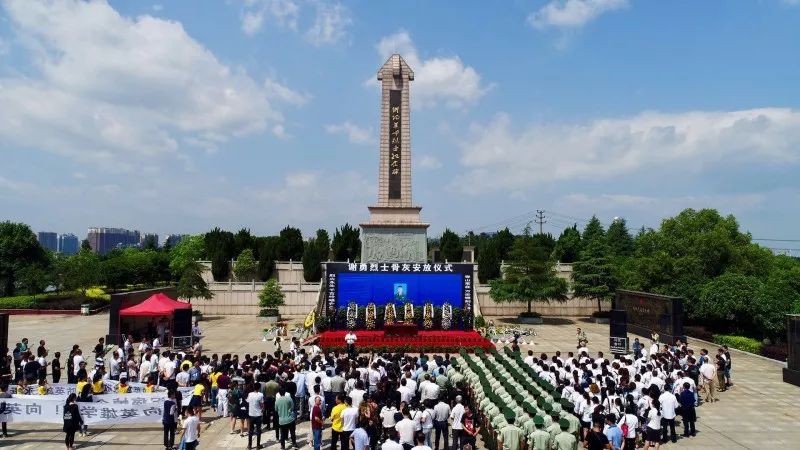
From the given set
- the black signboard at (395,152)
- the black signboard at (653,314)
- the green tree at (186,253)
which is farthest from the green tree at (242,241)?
the black signboard at (653,314)

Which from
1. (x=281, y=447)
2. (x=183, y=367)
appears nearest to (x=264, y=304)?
(x=183, y=367)

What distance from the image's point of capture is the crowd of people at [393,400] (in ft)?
30.9

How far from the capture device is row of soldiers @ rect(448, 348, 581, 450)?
8781mm

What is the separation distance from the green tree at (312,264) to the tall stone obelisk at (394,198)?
42.3ft

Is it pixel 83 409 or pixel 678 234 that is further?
pixel 678 234

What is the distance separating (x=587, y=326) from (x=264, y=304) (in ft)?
67.5

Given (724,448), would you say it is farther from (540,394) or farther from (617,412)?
(540,394)

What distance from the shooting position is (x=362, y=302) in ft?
96.7

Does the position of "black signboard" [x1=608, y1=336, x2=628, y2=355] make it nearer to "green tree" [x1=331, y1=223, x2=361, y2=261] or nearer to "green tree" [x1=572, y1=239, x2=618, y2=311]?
"green tree" [x1=572, y1=239, x2=618, y2=311]

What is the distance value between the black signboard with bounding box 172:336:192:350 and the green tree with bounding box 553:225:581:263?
Result: 3665cm

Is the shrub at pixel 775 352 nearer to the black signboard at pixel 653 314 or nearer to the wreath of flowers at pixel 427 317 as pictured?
the black signboard at pixel 653 314

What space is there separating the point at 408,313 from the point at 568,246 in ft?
111

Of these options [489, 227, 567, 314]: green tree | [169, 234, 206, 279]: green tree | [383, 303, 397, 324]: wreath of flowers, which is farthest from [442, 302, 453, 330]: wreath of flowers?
[169, 234, 206, 279]: green tree

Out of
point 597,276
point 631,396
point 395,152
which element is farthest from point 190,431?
point 597,276
